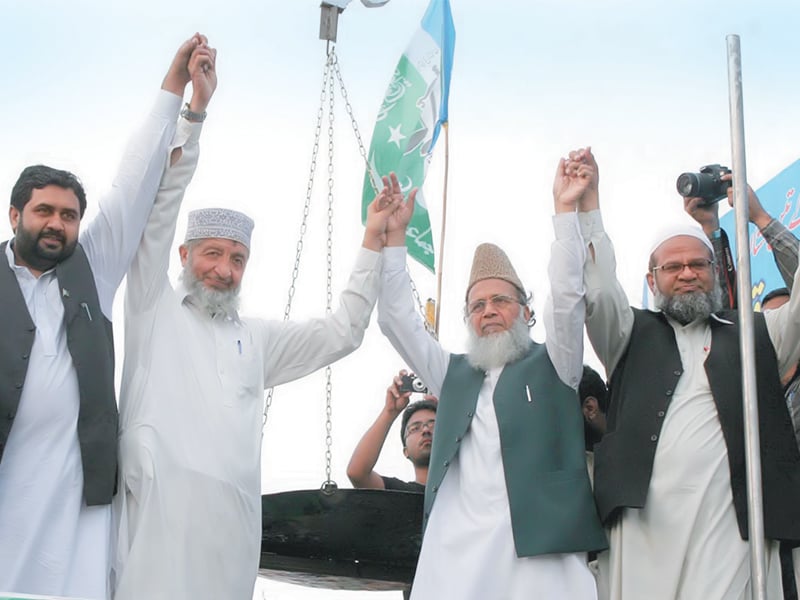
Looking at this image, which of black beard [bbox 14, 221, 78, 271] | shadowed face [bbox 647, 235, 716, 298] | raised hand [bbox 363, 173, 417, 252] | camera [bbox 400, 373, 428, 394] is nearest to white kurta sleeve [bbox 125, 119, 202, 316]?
black beard [bbox 14, 221, 78, 271]

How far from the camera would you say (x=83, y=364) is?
3969 millimetres

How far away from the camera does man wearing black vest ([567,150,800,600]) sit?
157 inches

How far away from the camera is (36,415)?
3.85m

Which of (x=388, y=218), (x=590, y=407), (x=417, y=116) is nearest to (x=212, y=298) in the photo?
(x=388, y=218)

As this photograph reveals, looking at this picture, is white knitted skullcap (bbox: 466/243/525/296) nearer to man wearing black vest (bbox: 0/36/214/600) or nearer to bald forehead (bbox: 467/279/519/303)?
bald forehead (bbox: 467/279/519/303)

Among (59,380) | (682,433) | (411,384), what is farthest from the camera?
(411,384)

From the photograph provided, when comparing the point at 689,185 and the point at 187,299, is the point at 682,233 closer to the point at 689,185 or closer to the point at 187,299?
the point at 689,185

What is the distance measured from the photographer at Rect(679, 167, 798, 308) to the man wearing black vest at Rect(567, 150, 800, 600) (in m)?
0.22

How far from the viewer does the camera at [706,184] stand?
14.9 feet

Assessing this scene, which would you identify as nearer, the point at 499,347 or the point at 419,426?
the point at 499,347

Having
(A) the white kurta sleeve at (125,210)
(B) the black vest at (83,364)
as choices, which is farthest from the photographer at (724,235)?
(B) the black vest at (83,364)

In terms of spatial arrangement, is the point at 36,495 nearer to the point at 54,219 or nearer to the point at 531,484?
the point at 54,219

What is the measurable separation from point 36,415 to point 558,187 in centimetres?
201

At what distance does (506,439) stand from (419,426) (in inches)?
65.0
